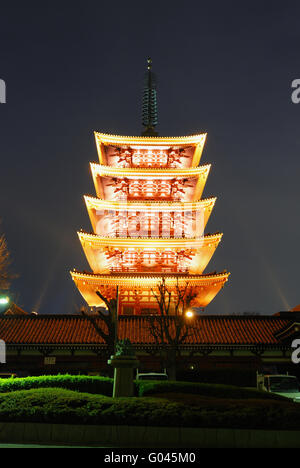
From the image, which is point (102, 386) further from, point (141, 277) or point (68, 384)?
point (141, 277)

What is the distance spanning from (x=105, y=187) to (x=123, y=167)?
3100 millimetres

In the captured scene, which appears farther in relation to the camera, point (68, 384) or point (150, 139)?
point (150, 139)

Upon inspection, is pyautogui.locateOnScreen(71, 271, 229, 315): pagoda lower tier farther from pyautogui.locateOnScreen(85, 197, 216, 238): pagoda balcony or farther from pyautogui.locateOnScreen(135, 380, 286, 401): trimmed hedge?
pyautogui.locateOnScreen(135, 380, 286, 401): trimmed hedge

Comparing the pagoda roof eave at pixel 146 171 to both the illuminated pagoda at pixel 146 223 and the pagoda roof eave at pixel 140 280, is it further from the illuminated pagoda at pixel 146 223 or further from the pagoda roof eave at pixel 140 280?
the pagoda roof eave at pixel 140 280

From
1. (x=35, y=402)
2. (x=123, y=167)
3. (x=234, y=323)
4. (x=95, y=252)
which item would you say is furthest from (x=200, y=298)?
(x=35, y=402)

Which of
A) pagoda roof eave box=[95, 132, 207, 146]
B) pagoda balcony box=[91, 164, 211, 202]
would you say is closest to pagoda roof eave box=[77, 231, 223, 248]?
pagoda balcony box=[91, 164, 211, 202]

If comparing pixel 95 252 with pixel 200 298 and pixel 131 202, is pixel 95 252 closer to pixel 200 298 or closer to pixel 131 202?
pixel 131 202

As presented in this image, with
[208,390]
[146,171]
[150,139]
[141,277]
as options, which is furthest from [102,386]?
[150,139]

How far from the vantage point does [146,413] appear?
9.80m

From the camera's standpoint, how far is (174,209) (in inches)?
1359

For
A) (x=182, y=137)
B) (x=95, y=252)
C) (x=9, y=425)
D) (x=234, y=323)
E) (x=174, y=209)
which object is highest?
(x=182, y=137)

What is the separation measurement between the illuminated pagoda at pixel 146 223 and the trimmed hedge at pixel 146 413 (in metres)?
20.5

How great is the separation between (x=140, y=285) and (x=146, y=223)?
5.79m

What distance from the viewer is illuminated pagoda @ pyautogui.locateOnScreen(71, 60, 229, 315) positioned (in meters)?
32.3
